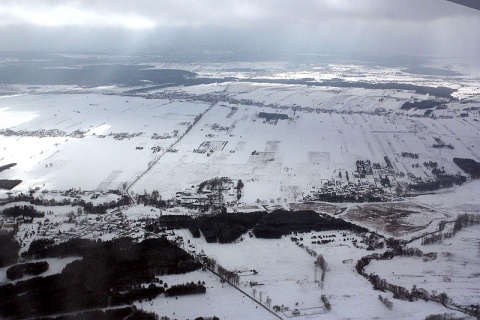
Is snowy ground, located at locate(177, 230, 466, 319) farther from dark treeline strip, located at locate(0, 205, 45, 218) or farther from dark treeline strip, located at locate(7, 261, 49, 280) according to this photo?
dark treeline strip, located at locate(0, 205, 45, 218)

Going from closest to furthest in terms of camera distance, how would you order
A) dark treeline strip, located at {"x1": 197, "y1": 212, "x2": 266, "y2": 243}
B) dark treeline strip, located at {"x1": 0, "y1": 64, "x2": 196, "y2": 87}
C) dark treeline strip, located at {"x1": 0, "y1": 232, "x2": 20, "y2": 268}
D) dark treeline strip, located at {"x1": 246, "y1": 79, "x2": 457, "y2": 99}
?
dark treeline strip, located at {"x1": 0, "y1": 232, "x2": 20, "y2": 268} < dark treeline strip, located at {"x1": 197, "y1": 212, "x2": 266, "y2": 243} < dark treeline strip, located at {"x1": 246, "y1": 79, "x2": 457, "y2": 99} < dark treeline strip, located at {"x1": 0, "y1": 64, "x2": 196, "y2": 87}

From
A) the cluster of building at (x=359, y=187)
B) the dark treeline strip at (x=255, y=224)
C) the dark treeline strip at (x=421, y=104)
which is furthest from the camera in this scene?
the dark treeline strip at (x=421, y=104)

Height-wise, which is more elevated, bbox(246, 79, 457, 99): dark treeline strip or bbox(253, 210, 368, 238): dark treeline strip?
bbox(246, 79, 457, 99): dark treeline strip

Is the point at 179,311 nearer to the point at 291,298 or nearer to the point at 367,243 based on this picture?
the point at 291,298

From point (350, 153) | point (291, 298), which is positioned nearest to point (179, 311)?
point (291, 298)

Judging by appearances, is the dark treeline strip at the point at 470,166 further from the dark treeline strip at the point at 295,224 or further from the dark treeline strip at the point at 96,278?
the dark treeline strip at the point at 96,278

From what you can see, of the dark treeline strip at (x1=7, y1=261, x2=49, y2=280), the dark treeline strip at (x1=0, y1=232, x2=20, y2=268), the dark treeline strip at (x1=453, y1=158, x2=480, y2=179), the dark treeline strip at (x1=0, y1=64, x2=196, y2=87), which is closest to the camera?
the dark treeline strip at (x1=7, y1=261, x2=49, y2=280)

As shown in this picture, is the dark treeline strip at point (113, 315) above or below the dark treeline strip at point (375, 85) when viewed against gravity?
below

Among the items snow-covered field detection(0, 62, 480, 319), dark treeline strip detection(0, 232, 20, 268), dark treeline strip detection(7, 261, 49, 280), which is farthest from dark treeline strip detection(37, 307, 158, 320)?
dark treeline strip detection(0, 232, 20, 268)

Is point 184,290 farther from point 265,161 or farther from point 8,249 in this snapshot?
point 265,161

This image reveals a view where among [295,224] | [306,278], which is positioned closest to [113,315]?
[306,278]

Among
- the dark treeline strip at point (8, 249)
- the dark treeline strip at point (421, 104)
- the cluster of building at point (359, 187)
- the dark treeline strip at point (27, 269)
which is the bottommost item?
the dark treeline strip at point (27, 269)

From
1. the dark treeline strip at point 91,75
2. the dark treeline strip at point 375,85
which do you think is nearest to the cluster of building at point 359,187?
the dark treeline strip at point 375,85

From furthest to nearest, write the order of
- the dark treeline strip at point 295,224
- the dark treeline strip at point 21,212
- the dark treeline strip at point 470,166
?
the dark treeline strip at point 470,166, the dark treeline strip at point 21,212, the dark treeline strip at point 295,224
